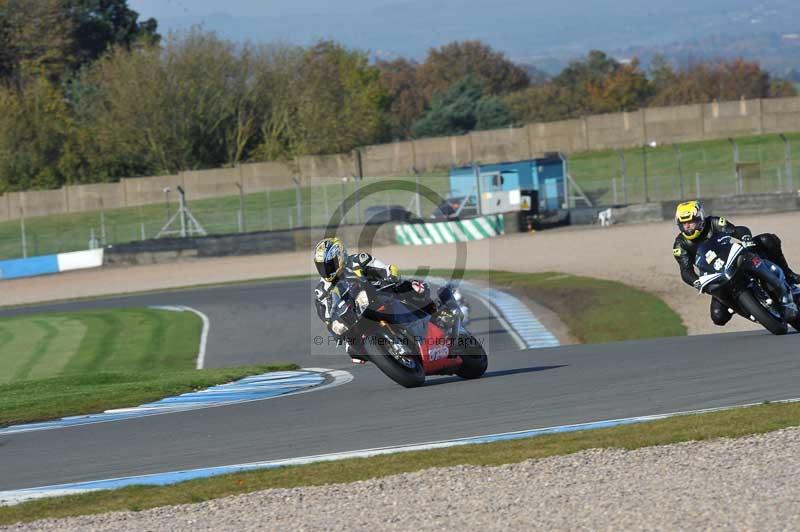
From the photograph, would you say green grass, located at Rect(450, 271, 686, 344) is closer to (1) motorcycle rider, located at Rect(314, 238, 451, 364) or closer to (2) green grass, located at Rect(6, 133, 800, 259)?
(1) motorcycle rider, located at Rect(314, 238, 451, 364)

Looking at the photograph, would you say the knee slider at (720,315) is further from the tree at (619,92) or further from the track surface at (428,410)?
the tree at (619,92)

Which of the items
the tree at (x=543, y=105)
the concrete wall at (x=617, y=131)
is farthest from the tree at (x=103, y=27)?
the concrete wall at (x=617, y=131)

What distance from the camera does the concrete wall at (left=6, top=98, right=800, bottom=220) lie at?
2505 inches

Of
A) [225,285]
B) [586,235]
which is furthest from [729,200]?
[225,285]

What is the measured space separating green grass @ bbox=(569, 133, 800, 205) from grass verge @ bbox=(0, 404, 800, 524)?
37.3 meters

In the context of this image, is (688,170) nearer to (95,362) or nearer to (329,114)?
(329,114)

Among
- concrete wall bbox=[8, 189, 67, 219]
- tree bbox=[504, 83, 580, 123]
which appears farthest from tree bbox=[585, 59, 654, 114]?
concrete wall bbox=[8, 189, 67, 219]

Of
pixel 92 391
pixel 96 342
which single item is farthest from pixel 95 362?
pixel 92 391

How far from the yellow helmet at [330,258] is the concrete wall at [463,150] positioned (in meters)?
52.3

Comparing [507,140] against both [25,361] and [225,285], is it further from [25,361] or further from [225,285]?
[25,361]

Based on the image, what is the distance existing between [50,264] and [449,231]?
16.6 metres

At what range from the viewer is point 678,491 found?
6996 millimetres

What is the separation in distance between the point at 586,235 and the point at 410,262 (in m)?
6.94

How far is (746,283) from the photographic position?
13547mm
